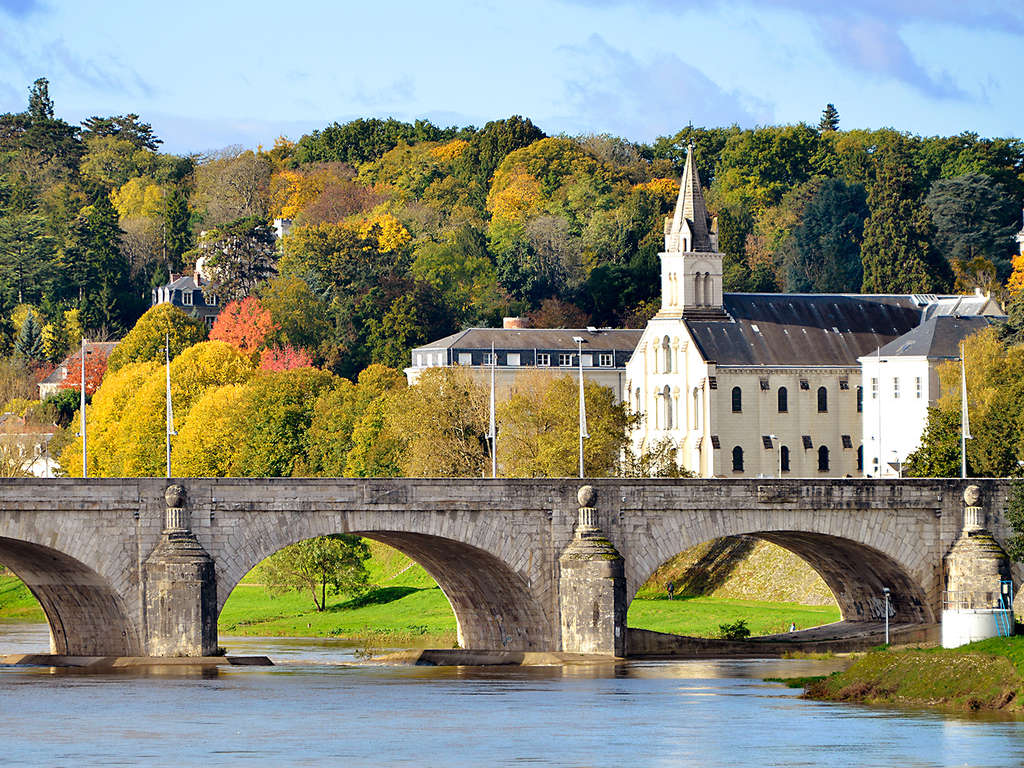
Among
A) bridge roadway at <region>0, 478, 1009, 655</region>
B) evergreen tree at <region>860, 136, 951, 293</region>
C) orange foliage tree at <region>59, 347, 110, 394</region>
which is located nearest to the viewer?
bridge roadway at <region>0, 478, 1009, 655</region>

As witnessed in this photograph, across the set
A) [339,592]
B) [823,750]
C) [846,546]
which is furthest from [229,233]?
[823,750]

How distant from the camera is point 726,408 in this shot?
134 meters

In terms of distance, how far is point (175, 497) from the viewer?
7175 centimetres

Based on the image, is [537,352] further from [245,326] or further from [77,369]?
[77,369]

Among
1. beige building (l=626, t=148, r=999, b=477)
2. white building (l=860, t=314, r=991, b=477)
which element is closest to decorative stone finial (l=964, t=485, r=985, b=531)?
white building (l=860, t=314, r=991, b=477)

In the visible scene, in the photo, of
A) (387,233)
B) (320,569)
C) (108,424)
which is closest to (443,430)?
(320,569)

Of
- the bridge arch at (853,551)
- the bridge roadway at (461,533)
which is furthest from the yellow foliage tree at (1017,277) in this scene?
the bridge roadway at (461,533)

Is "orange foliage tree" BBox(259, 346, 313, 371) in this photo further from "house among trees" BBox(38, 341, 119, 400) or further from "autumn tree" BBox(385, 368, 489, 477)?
"autumn tree" BBox(385, 368, 489, 477)

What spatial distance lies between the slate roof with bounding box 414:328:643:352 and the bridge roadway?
67109 mm

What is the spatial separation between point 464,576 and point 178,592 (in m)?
12.7

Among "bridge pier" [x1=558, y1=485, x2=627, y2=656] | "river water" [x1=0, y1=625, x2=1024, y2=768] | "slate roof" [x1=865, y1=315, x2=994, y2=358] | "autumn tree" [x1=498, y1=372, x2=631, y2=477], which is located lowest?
"river water" [x1=0, y1=625, x2=1024, y2=768]

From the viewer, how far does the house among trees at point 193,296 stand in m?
186

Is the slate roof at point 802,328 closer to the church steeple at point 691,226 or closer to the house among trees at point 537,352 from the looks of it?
the church steeple at point 691,226

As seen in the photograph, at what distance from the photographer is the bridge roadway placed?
71438 millimetres
